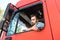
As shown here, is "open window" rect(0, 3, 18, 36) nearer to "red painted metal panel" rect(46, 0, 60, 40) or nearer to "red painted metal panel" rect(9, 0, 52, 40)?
"red painted metal panel" rect(9, 0, 52, 40)

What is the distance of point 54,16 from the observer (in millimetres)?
2191

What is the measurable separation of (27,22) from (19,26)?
0.25m

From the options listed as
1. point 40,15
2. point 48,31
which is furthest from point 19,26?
point 48,31

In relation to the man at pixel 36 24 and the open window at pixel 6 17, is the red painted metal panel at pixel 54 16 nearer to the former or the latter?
the man at pixel 36 24

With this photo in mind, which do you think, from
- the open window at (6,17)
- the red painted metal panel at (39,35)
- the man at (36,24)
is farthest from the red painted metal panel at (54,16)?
the open window at (6,17)

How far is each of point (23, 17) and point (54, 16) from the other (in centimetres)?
81

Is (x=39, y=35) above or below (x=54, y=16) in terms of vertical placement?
below

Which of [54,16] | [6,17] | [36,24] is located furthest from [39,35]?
[6,17]

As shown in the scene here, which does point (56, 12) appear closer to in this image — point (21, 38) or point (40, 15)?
point (40, 15)

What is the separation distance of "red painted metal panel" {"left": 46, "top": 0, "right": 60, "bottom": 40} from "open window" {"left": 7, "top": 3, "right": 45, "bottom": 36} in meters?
0.20

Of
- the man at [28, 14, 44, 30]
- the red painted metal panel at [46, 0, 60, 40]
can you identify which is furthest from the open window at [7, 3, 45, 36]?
the red painted metal panel at [46, 0, 60, 40]

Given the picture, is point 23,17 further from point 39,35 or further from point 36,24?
point 39,35

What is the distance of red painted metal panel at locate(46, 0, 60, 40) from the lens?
2045mm

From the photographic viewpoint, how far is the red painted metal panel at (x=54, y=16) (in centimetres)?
204
